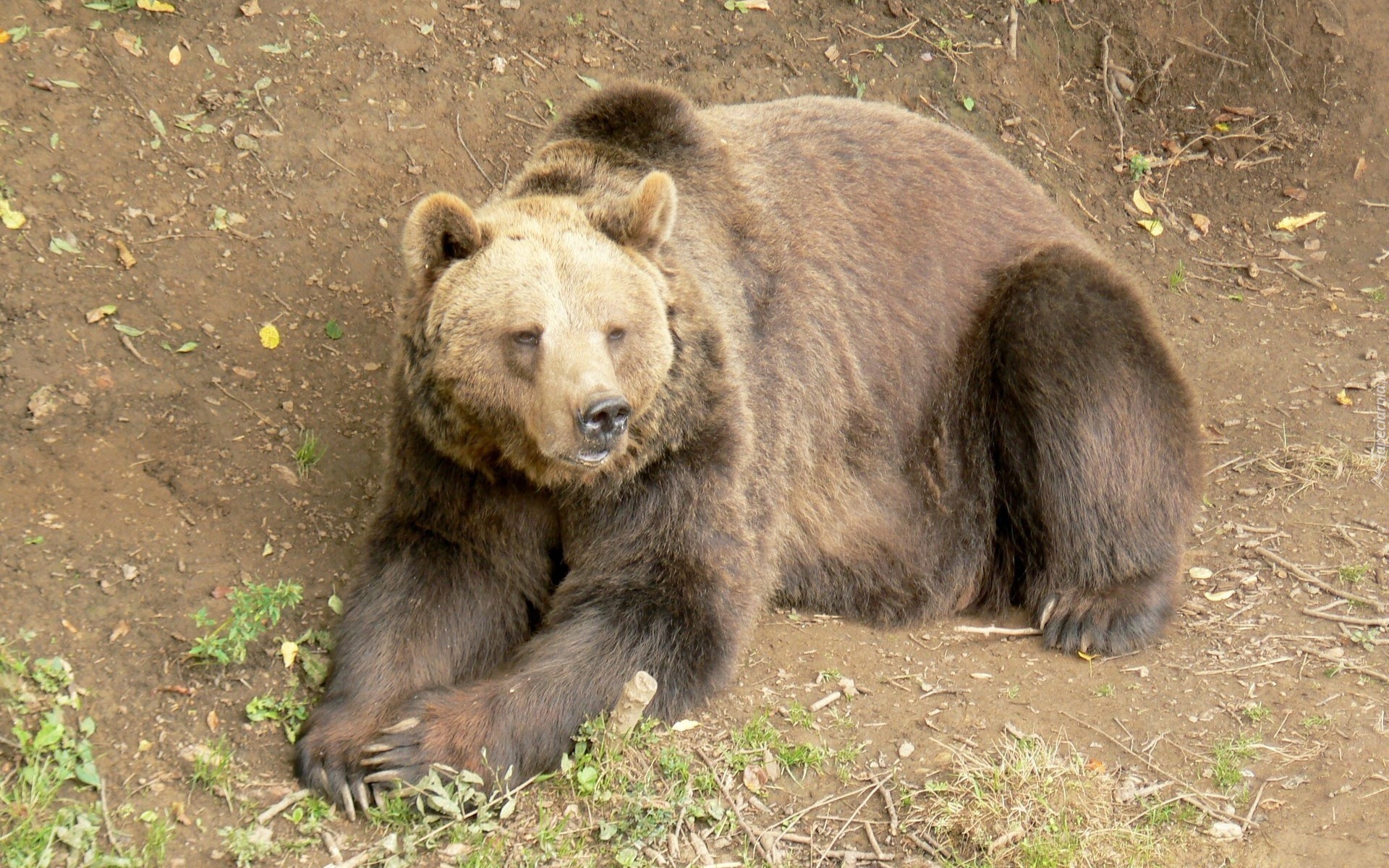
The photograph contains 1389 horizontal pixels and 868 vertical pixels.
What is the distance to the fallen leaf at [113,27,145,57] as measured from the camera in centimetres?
731

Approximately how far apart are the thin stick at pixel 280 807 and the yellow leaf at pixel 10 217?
3.40m

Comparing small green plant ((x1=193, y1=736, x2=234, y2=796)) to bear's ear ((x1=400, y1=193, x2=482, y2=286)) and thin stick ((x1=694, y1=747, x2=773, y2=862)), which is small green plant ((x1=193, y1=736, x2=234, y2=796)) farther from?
bear's ear ((x1=400, y1=193, x2=482, y2=286))

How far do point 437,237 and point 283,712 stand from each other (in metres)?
1.97

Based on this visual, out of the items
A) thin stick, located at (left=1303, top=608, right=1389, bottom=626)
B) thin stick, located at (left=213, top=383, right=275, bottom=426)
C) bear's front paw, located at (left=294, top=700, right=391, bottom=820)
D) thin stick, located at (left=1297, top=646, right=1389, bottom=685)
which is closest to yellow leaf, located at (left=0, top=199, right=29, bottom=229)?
thin stick, located at (left=213, top=383, right=275, bottom=426)

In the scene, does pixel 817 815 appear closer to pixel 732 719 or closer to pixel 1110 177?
pixel 732 719

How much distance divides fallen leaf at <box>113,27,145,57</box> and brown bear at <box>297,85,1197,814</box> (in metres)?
2.80

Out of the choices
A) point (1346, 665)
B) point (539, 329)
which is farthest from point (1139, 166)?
point (539, 329)

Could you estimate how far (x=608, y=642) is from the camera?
16.7 ft

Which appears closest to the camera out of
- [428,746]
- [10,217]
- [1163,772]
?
[428,746]

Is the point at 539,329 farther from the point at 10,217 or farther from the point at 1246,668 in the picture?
the point at 1246,668

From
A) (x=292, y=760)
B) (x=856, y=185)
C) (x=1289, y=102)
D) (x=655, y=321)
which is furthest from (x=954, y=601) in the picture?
(x=1289, y=102)

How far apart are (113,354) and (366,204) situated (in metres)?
1.82

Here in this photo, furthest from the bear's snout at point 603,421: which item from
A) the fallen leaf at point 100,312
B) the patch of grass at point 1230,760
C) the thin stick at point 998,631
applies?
the fallen leaf at point 100,312

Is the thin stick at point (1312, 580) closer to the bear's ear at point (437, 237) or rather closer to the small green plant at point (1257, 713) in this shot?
the small green plant at point (1257, 713)
